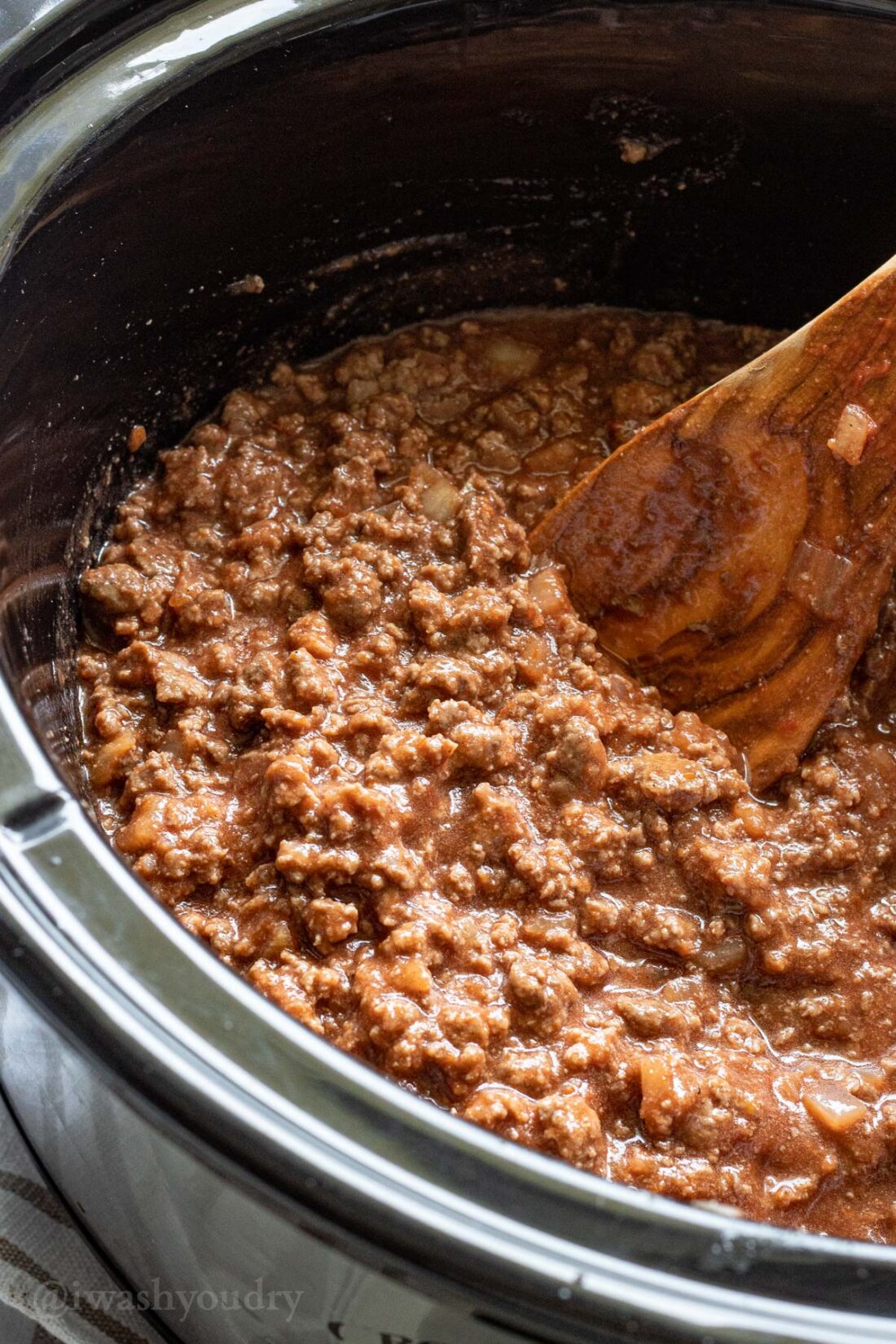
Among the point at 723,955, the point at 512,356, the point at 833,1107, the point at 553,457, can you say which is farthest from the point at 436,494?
the point at 833,1107

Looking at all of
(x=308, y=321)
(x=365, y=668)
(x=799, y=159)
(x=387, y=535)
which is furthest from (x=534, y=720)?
(x=799, y=159)

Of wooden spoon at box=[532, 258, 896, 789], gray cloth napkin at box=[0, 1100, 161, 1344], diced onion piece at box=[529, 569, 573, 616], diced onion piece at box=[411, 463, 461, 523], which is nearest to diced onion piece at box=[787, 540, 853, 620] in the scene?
wooden spoon at box=[532, 258, 896, 789]

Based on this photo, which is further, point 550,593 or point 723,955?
point 550,593

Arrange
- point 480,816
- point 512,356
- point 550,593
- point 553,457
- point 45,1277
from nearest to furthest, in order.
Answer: point 45,1277, point 480,816, point 550,593, point 553,457, point 512,356

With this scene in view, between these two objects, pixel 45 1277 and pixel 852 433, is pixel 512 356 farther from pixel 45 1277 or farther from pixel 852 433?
pixel 45 1277

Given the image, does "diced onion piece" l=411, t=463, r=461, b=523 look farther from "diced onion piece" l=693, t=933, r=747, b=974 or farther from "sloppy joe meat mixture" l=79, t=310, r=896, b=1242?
"diced onion piece" l=693, t=933, r=747, b=974

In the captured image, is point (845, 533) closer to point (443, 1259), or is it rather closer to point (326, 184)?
point (326, 184)
